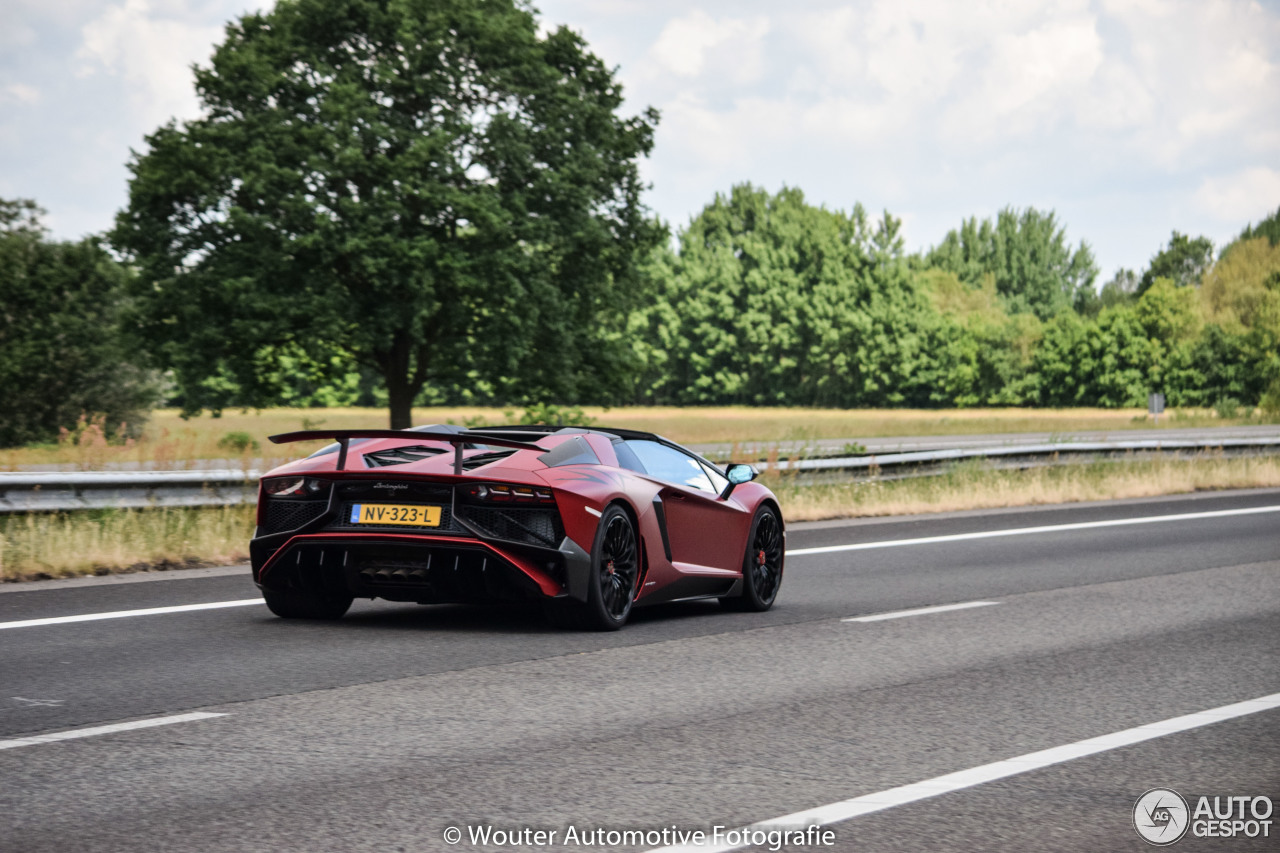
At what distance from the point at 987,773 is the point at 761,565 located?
5.25 metres

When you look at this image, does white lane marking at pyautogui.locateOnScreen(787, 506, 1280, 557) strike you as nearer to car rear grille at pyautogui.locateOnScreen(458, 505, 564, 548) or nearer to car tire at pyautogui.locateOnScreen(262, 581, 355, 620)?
car tire at pyautogui.locateOnScreen(262, 581, 355, 620)

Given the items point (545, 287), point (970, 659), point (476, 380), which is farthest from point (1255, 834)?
point (476, 380)

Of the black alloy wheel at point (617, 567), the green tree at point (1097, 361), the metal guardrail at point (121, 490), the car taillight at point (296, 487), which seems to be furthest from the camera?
the green tree at point (1097, 361)

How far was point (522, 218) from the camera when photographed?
36.2 m

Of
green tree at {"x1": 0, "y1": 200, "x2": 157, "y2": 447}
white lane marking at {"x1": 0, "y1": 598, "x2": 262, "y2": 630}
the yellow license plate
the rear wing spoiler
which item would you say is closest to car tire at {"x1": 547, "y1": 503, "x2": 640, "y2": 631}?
the rear wing spoiler

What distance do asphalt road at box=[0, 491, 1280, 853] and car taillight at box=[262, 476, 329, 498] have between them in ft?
2.68

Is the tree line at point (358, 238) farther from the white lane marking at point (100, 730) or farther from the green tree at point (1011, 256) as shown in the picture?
the green tree at point (1011, 256)

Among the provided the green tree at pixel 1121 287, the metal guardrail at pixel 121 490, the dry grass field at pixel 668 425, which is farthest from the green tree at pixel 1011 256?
the metal guardrail at pixel 121 490

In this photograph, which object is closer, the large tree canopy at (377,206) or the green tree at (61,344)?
the large tree canopy at (377,206)

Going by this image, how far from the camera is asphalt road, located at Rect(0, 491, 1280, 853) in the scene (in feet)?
15.3

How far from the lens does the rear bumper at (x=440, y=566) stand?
847 cm

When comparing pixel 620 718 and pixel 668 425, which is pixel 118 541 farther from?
pixel 668 425

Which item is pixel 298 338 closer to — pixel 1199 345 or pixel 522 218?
pixel 522 218

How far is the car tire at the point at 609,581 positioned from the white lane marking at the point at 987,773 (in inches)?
133
